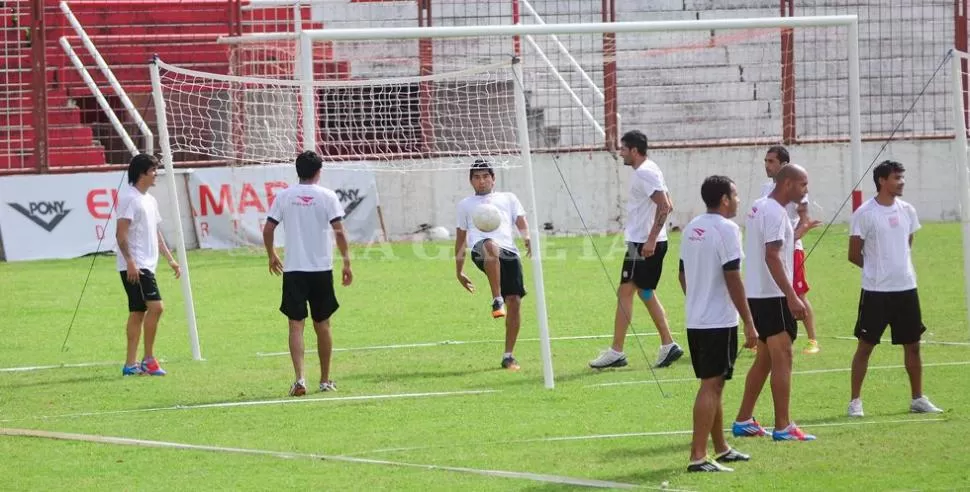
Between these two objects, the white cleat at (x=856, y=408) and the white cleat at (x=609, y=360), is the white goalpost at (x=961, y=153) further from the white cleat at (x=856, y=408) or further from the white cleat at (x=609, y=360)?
the white cleat at (x=856, y=408)

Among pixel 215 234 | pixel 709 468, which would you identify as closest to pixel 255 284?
pixel 215 234

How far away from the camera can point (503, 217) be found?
40.9ft

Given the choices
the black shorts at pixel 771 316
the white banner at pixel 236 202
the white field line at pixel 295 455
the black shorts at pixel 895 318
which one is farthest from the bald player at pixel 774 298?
the white banner at pixel 236 202

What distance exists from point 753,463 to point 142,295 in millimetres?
6264

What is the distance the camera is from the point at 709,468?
7.84m

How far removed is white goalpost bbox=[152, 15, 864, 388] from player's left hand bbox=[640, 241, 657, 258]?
2.92m

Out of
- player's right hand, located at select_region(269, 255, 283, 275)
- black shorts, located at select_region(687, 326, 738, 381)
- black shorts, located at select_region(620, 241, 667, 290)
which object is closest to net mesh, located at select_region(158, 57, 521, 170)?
black shorts, located at select_region(620, 241, 667, 290)

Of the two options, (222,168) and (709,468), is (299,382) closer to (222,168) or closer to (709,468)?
(709,468)

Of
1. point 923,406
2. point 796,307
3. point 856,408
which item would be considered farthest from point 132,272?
point 923,406

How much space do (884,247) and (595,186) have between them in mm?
13945

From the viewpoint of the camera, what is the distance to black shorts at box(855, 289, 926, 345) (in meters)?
9.71

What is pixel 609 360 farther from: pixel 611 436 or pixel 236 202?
pixel 236 202

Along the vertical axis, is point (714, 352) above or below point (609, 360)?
above

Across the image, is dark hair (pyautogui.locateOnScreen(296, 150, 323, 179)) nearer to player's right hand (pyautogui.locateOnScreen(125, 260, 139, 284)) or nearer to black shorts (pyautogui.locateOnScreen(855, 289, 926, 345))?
player's right hand (pyautogui.locateOnScreen(125, 260, 139, 284))
